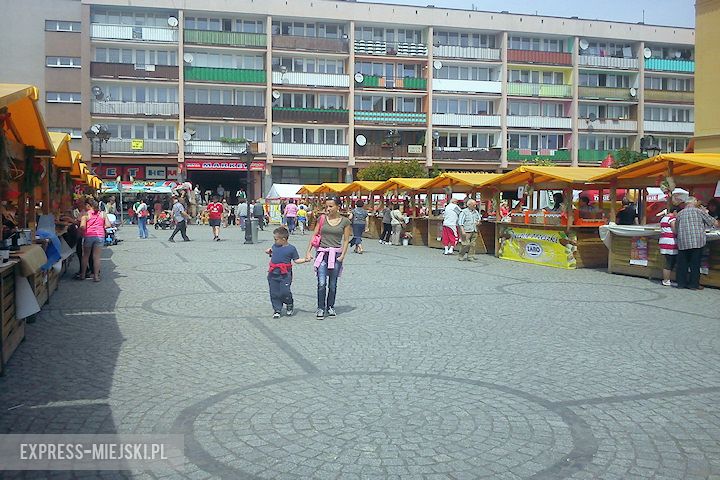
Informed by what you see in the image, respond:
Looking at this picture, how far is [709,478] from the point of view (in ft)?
13.5

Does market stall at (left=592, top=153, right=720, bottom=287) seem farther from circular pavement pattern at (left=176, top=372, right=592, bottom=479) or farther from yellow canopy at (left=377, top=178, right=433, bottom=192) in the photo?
yellow canopy at (left=377, top=178, right=433, bottom=192)

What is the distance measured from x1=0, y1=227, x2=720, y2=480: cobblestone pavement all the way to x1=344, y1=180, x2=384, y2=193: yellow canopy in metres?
19.5

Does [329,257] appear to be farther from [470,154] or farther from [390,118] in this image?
[470,154]

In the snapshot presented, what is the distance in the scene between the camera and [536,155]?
57.1 metres

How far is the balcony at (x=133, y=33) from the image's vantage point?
49500 millimetres

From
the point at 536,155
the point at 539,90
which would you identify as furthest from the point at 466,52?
the point at 536,155

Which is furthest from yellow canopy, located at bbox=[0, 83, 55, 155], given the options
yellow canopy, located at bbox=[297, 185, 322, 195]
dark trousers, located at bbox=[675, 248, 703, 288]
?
yellow canopy, located at bbox=[297, 185, 322, 195]

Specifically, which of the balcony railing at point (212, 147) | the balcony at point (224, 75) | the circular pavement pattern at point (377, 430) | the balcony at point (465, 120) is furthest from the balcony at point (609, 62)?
the circular pavement pattern at point (377, 430)

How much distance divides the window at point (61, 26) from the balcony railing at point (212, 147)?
10924mm

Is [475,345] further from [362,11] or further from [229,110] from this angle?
[362,11]

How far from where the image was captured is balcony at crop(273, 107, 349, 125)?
172 ft

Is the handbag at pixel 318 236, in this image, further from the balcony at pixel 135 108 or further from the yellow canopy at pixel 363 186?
the balcony at pixel 135 108

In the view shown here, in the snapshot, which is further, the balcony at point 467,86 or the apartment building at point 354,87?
the balcony at point 467,86

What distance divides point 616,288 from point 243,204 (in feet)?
77.9
